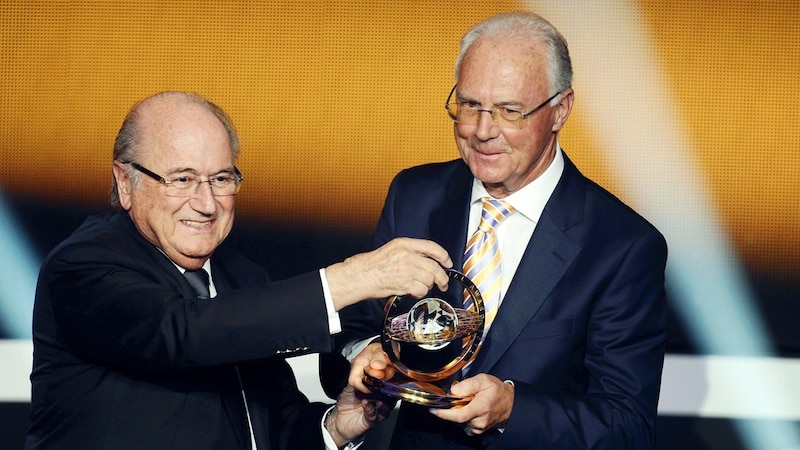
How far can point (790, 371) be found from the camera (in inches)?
157

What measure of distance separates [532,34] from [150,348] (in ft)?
3.63

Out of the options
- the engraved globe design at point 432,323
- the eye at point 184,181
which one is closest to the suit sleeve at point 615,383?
the engraved globe design at point 432,323

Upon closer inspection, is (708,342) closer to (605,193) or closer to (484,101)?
Result: (605,193)

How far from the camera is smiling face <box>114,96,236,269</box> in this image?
2.47 metres

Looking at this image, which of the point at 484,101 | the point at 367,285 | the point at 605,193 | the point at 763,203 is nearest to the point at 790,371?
the point at 763,203

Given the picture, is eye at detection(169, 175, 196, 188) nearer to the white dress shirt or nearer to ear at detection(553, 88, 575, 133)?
the white dress shirt

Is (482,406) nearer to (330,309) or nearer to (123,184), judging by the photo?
(330,309)

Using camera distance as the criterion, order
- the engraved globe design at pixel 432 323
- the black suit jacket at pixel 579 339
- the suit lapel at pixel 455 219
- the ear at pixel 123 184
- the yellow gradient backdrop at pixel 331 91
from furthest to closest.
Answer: the yellow gradient backdrop at pixel 331 91 → the suit lapel at pixel 455 219 → the ear at pixel 123 184 → the black suit jacket at pixel 579 339 → the engraved globe design at pixel 432 323

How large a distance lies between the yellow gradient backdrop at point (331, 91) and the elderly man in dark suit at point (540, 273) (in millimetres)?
1253

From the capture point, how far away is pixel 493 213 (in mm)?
2684

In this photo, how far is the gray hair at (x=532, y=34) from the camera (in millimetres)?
2637

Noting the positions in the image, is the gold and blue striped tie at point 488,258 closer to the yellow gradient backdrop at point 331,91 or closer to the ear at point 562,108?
the ear at point 562,108

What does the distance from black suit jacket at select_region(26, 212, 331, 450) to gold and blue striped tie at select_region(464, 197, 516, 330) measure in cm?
46

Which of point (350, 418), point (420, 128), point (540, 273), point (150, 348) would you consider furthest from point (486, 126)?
point (420, 128)
